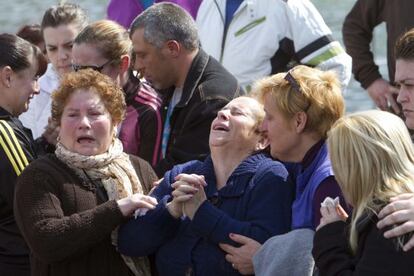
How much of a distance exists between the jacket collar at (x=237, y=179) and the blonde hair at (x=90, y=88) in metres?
0.54

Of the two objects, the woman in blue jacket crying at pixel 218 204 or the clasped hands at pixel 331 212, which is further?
the woman in blue jacket crying at pixel 218 204

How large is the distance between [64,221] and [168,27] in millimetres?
1445

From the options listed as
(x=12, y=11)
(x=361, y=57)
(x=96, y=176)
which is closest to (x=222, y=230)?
(x=96, y=176)

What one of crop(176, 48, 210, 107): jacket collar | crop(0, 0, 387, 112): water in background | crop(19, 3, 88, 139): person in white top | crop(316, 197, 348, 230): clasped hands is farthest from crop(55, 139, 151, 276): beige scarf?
crop(0, 0, 387, 112): water in background

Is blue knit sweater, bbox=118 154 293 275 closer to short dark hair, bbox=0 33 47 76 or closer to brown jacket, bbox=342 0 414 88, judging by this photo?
short dark hair, bbox=0 33 47 76

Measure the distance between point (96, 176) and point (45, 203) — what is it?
284 millimetres

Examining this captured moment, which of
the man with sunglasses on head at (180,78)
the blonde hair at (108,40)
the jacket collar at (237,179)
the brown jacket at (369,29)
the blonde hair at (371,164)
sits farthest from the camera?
the brown jacket at (369,29)

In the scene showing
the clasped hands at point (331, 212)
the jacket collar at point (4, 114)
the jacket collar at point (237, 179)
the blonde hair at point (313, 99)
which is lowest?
the jacket collar at point (237, 179)

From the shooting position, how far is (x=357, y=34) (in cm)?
650

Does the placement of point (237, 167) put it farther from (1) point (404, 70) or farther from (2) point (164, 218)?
(1) point (404, 70)

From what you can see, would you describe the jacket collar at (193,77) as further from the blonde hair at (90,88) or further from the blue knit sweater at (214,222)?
the blue knit sweater at (214,222)

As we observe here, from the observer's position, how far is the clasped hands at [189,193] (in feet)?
14.6

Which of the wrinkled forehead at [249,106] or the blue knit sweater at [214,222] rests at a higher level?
the wrinkled forehead at [249,106]

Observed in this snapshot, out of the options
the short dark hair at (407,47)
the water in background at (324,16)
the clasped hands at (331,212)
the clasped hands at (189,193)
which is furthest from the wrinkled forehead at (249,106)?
the water in background at (324,16)
